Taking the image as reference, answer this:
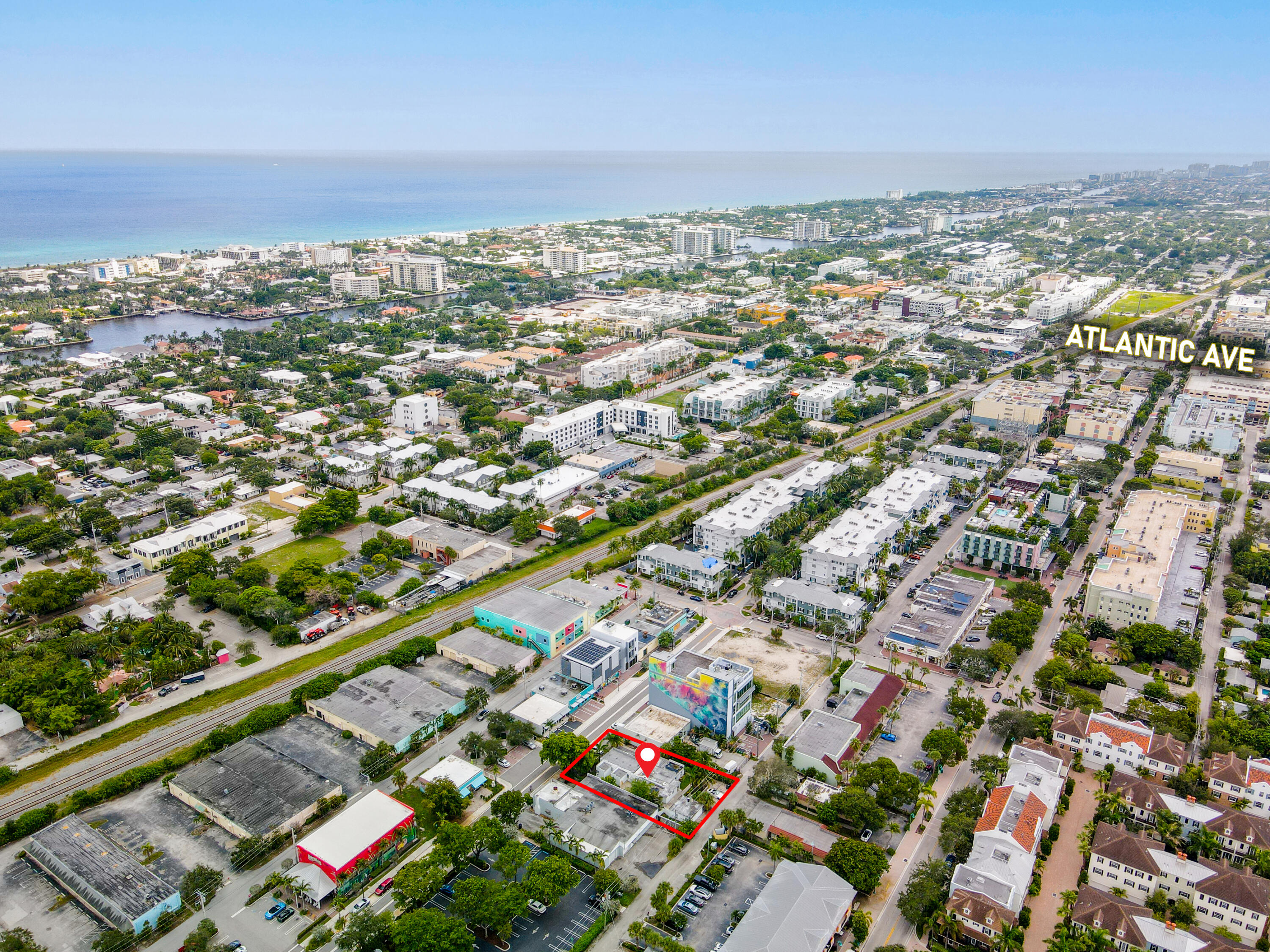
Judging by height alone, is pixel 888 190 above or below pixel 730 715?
above

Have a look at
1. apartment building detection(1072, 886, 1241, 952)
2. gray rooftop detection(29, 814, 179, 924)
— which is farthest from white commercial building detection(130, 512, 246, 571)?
apartment building detection(1072, 886, 1241, 952)

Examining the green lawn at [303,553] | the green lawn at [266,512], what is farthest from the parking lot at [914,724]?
the green lawn at [266,512]

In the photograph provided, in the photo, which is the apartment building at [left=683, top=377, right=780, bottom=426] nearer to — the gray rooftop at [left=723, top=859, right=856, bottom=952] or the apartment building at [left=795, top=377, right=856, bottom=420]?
the apartment building at [left=795, top=377, right=856, bottom=420]

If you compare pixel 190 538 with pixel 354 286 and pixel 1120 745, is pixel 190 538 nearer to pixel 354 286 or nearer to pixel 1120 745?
pixel 1120 745

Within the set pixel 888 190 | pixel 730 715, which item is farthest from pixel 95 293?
pixel 888 190

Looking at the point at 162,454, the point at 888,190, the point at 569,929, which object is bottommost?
the point at 569,929

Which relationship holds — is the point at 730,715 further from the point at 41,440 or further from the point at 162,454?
the point at 41,440

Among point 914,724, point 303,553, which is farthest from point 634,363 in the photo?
point 914,724
